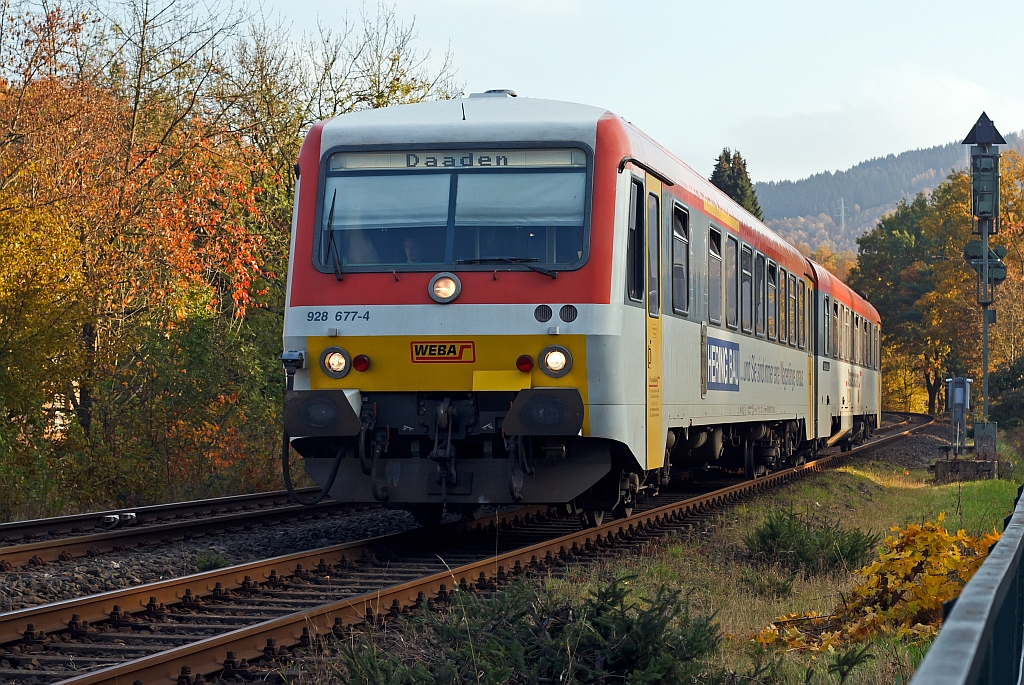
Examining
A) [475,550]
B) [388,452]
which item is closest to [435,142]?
[388,452]

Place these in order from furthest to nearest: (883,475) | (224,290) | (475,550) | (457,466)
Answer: (224,290) < (883,475) < (475,550) < (457,466)

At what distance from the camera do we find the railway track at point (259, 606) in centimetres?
591

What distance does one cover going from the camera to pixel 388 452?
Answer: 9.99 metres

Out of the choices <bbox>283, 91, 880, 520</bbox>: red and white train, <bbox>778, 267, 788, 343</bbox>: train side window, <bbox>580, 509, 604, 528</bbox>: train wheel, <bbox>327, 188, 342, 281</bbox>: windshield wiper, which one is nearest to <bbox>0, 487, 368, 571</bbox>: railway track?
<bbox>283, 91, 880, 520</bbox>: red and white train

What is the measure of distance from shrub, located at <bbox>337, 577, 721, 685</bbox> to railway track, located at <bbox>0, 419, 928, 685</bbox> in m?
0.42

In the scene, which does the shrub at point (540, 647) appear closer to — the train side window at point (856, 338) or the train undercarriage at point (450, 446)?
the train undercarriage at point (450, 446)

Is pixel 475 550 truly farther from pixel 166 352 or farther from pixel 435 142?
pixel 166 352

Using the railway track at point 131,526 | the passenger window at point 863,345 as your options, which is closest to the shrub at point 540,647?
the railway track at point 131,526

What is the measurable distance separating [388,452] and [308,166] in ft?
7.65

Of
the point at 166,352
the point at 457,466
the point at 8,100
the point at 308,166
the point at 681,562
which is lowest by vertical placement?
the point at 681,562

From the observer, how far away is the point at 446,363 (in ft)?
31.6

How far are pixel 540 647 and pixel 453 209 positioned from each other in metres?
4.81

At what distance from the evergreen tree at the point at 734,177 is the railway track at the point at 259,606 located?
88.8m

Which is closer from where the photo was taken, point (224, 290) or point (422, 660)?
point (422, 660)
